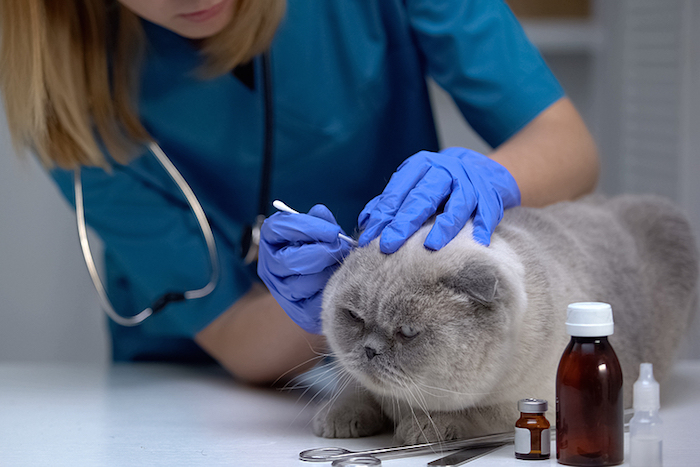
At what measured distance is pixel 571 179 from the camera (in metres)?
1.13

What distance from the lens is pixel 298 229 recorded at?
870 millimetres

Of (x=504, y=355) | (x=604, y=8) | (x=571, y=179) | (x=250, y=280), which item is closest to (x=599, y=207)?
(x=571, y=179)

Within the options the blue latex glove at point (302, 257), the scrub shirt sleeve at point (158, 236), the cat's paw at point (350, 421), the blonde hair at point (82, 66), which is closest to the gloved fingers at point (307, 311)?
the blue latex glove at point (302, 257)

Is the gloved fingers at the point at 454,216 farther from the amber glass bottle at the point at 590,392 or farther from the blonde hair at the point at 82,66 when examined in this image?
the blonde hair at the point at 82,66

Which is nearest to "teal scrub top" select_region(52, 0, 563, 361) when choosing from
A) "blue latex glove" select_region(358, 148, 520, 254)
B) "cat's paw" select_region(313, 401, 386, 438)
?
"blue latex glove" select_region(358, 148, 520, 254)

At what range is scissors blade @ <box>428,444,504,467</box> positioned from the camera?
71 cm

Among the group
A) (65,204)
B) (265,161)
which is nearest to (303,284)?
(265,161)

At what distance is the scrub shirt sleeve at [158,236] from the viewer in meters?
1.24

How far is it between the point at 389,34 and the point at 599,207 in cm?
48

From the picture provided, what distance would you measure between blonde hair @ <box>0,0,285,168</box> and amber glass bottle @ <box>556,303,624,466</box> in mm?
734

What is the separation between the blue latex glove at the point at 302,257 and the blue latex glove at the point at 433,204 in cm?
5

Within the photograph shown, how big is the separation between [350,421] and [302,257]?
0.21 meters

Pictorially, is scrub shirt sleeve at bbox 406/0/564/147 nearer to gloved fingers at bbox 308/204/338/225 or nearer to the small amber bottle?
gloved fingers at bbox 308/204/338/225

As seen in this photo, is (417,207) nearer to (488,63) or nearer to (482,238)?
(482,238)
